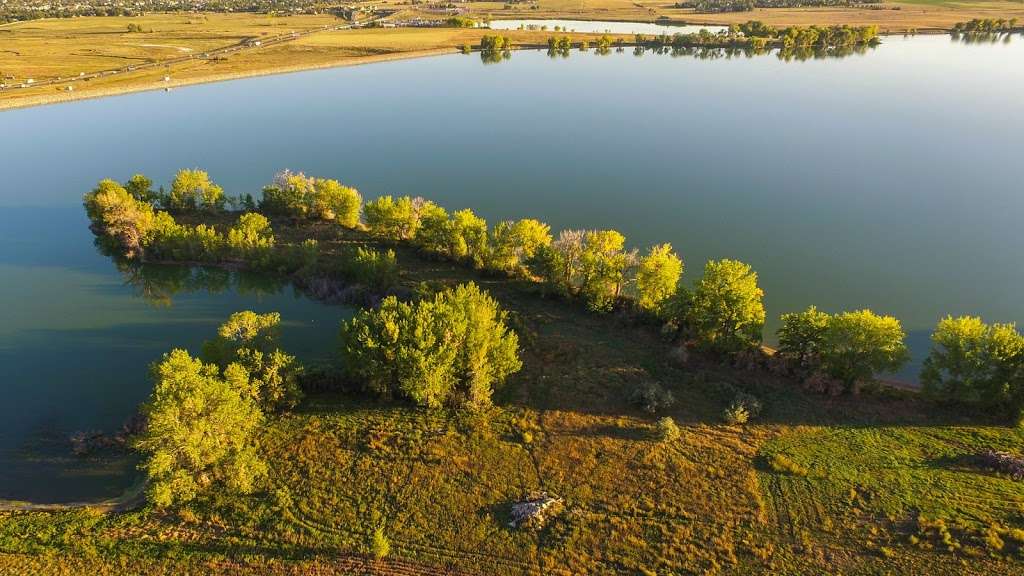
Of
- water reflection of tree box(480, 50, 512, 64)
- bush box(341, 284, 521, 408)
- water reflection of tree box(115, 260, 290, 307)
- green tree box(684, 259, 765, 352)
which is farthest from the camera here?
water reflection of tree box(480, 50, 512, 64)

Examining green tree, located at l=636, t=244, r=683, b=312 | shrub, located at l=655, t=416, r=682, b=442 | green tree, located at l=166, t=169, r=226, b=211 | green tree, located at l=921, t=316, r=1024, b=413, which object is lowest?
shrub, located at l=655, t=416, r=682, b=442

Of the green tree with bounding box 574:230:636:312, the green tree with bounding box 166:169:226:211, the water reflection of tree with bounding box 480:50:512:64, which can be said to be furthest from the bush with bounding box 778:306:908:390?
the water reflection of tree with bounding box 480:50:512:64

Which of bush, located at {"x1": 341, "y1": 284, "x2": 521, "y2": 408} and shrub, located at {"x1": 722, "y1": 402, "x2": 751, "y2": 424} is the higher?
bush, located at {"x1": 341, "y1": 284, "x2": 521, "y2": 408}

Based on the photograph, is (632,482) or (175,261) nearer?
(632,482)

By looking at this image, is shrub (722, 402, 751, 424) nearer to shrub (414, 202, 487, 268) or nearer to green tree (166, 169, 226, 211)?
shrub (414, 202, 487, 268)

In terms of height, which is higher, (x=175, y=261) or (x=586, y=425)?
(x=175, y=261)

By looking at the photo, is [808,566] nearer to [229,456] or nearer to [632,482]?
[632,482]

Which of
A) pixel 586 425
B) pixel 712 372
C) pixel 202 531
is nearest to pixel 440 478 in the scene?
pixel 586 425
